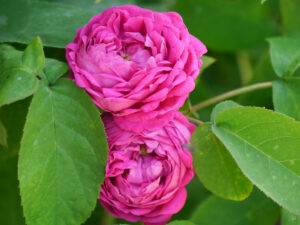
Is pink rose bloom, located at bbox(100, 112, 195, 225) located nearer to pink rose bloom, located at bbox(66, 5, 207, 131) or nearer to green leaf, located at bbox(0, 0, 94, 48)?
pink rose bloom, located at bbox(66, 5, 207, 131)

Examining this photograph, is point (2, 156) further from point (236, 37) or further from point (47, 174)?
point (236, 37)

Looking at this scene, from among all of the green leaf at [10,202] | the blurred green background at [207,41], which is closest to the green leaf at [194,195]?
the blurred green background at [207,41]

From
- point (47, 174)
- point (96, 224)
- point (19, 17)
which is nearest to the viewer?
point (47, 174)

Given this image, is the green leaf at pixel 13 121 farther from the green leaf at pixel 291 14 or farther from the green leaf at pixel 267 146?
the green leaf at pixel 291 14

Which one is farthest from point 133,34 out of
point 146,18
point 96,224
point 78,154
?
point 96,224

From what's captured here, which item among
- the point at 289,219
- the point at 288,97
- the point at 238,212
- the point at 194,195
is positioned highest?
the point at 288,97

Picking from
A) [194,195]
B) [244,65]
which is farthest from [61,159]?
[244,65]

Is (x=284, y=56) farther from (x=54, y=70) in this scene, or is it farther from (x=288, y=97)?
(x=54, y=70)
